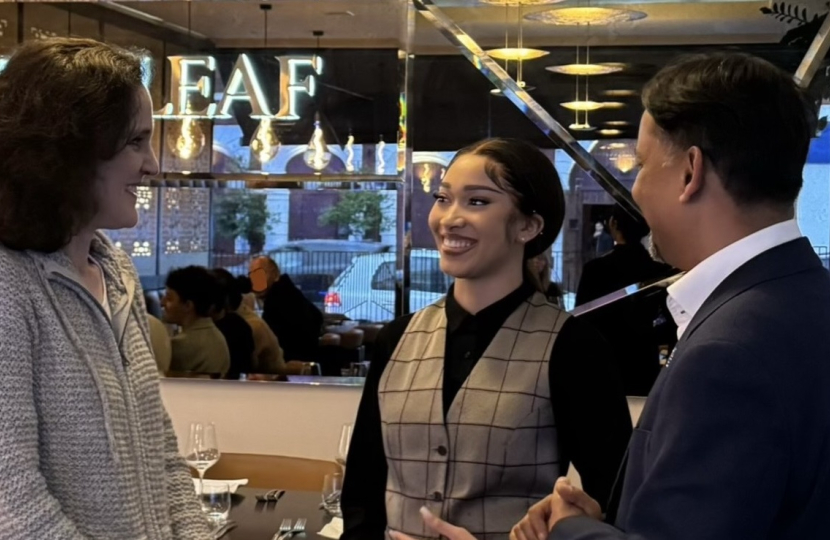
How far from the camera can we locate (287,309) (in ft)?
12.7

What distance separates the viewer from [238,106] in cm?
388

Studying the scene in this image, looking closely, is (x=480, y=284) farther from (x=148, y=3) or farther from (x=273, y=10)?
(x=148, y=3)

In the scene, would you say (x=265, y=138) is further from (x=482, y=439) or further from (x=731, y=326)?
(x=731, y=326)

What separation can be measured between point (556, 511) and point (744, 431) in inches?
17.0

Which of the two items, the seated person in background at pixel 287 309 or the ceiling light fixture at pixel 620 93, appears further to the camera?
the seated person in background at pixel 287 309

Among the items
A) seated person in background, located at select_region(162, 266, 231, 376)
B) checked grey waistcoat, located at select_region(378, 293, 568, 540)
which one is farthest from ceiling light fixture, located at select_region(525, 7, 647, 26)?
checked grey waistcoat, located at select_region(378, 293, 568, 540)

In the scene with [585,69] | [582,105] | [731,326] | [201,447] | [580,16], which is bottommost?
[201,447]

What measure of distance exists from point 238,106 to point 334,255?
67 centimetres

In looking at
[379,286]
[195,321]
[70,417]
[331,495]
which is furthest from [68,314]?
[195,321]

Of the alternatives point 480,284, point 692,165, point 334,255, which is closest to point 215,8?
point 334,255

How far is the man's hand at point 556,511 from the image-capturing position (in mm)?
1410

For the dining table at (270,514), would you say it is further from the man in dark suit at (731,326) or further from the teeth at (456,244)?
the man in dark suit at (731,326)

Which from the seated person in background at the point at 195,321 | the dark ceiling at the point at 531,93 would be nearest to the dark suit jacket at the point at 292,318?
the seated person in background at the point at 195,321

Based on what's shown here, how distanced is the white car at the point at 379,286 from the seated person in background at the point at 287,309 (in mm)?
117
